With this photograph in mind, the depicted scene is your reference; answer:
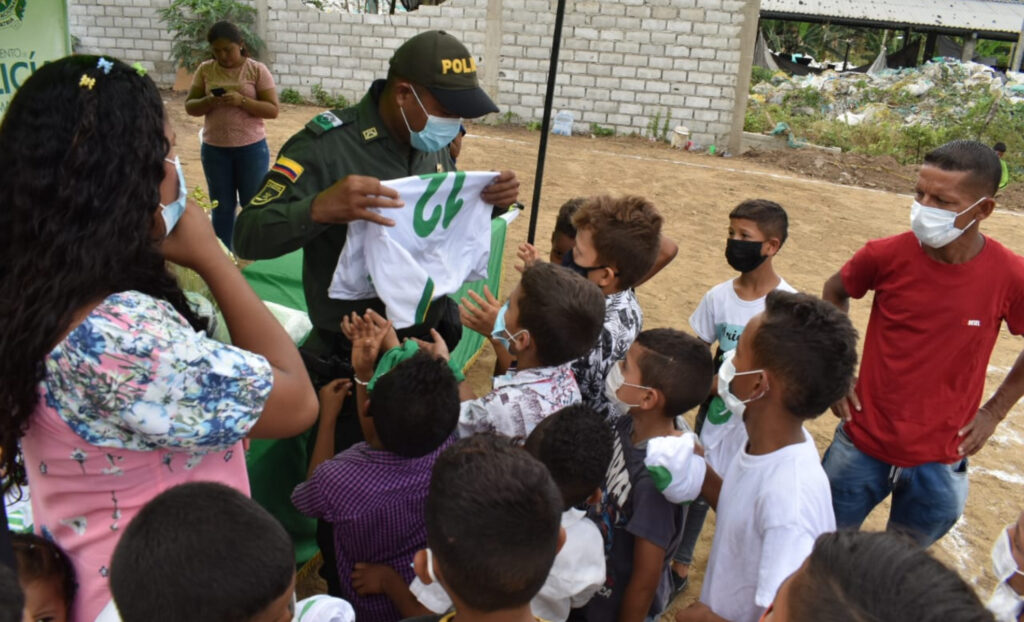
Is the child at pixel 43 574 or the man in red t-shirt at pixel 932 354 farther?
the man in red t-shirt at pixel 932 354

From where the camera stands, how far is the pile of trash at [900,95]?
1606 centimetres

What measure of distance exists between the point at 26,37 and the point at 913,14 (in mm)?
28355

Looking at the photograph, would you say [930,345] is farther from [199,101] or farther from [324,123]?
[199,101]

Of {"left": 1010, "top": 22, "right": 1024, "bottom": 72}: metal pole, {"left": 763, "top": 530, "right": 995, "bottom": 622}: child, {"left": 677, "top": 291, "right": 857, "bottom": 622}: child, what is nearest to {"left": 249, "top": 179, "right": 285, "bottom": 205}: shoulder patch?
{"left": 677, "top": 291, "right": 857, "bottom": 622}: child

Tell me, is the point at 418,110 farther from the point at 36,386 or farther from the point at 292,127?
the point at 292,127

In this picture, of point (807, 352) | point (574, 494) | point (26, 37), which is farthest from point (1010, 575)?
point (26, 37)

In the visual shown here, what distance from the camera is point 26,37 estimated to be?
3.44 meters

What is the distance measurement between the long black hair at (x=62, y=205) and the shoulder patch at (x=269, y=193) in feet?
3.86

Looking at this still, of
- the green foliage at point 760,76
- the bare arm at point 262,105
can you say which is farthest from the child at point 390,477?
the green foliage at point 760,76

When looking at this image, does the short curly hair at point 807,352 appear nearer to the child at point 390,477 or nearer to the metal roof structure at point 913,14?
the child at point 390,477

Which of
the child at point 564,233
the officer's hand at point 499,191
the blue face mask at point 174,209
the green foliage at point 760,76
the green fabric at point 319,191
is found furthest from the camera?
the green foliage at point 760,76

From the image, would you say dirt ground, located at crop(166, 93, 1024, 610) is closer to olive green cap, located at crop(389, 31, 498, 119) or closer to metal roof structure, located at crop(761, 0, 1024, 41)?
olive green cap, located at crop(389, 31, 498, 119)

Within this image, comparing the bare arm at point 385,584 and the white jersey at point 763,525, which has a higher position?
the white jersey at point 763,525

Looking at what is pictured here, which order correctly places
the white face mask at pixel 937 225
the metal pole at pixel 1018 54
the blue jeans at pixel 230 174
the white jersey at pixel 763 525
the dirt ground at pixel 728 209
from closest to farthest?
the white jersey at pixel 763 525, the white face mask at pixel 937 225, the dirt ground at pixel 728 209, the blue jeans at pixel 230 174, the metal pole at pixel 1018 54
